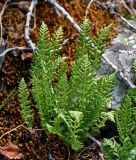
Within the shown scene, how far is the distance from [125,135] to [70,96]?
0.41m

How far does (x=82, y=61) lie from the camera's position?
115 inches

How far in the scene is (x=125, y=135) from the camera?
9.68 ft

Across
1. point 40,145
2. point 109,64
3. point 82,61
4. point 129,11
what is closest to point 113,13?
point 129,11

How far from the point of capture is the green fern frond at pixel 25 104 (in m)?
2.95

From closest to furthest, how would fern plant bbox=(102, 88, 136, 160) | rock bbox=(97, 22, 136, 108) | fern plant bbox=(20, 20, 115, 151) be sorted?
fern plant bbox=(102, 88, 136, 160) → fern plant bbox=(20, 20, 115, 151) → rock bbox=(97, 22, 136, 108)

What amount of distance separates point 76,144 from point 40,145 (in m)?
0.29

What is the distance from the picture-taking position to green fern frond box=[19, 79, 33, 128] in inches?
116

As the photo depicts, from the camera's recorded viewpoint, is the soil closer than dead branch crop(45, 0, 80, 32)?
Yes

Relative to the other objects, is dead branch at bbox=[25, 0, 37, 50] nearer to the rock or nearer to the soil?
the soil

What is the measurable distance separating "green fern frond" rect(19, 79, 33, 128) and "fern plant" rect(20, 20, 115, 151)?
60mm

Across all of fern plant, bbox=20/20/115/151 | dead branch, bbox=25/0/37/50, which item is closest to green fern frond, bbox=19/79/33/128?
fern plant, bbox=20/20/115/151

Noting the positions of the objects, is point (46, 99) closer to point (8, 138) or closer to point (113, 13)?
point (8, 138)

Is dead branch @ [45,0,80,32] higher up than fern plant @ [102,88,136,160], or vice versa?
dead branch @ [45,0,80,32]

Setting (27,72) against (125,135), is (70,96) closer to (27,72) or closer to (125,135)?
(125,135)
